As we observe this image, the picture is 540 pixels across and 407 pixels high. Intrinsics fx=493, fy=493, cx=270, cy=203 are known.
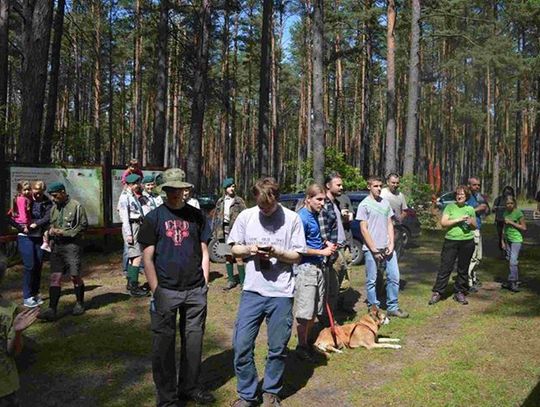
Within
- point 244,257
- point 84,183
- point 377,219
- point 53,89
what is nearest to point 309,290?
point 244,257

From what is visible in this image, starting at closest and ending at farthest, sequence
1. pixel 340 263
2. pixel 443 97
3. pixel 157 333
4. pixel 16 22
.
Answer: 1. pixel 157 333
2. pixel 340 263
3. pixel 16 22
4. pixel 443 97

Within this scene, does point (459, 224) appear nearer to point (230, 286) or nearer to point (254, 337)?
point (230, 286)

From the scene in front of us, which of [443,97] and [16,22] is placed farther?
[443,97]

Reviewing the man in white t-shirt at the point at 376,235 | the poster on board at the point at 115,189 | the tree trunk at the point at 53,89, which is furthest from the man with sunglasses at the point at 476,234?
the tree trunk at the point at 53,89

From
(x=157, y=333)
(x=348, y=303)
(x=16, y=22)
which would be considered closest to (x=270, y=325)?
(x=157, y=333)

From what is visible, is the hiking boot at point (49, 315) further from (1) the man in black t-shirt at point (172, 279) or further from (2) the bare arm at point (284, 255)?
(2) the bare arm at point (284, 255)

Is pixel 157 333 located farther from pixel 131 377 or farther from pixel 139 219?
pixel 139 219

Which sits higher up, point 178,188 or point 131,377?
point 178,188

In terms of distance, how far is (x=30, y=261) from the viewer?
7094 mm

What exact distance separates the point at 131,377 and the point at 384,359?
9.12 feet

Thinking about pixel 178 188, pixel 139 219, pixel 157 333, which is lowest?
pixel 157 333

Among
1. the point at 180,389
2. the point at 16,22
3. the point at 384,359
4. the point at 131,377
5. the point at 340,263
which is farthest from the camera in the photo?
the point at 16,22

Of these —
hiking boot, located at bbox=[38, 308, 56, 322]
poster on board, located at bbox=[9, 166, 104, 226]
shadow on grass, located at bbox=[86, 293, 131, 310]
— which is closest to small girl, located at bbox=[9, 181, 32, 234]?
hiking boot, located at bbox=[38, 308, 56, 322]

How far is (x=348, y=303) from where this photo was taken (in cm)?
794
